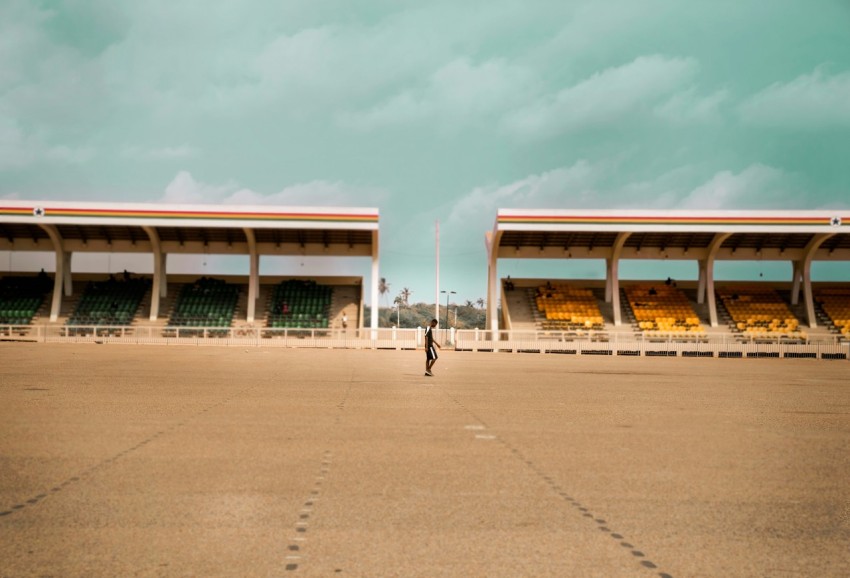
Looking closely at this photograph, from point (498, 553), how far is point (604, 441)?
16.3ft

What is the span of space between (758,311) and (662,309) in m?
6.46

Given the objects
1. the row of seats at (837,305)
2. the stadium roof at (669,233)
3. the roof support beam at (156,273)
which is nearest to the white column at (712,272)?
the stadium roof at (669,233)

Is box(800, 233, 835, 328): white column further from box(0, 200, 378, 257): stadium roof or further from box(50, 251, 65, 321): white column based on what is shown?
box(50, 251, 65, 321): white column

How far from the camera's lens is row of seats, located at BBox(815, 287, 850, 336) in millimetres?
47500

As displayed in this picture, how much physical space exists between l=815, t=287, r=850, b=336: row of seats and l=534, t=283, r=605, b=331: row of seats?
14925 mm

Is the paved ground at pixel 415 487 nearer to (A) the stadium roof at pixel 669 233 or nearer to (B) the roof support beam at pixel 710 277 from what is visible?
(A) the stadium roof at pixel 669 233

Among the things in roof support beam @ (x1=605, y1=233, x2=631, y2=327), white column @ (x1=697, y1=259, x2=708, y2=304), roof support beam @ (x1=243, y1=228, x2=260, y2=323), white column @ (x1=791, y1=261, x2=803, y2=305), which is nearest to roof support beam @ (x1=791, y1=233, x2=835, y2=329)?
white column @ (x1=791, y1=261, x2=803, y2=305)

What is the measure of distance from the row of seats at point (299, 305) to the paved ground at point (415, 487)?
3352cm

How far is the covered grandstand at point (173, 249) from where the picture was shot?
46156mm

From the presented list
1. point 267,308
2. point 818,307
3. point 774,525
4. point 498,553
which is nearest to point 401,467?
point 498,553

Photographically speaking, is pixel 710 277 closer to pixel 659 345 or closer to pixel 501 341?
pixel 659 345

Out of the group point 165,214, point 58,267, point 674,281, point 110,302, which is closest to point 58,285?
point 58,267

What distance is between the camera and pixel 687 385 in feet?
62.7

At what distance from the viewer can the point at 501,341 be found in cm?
4134
